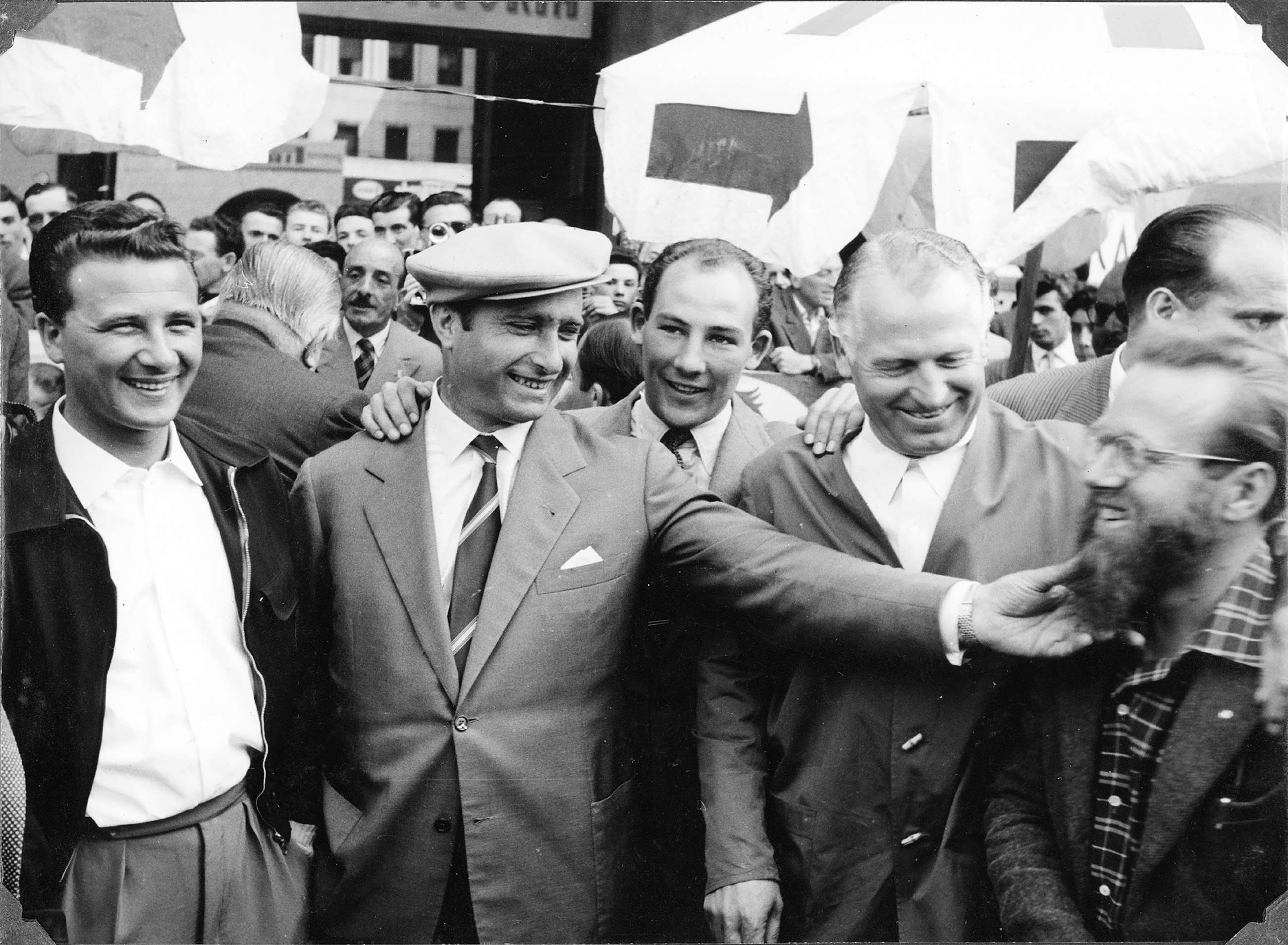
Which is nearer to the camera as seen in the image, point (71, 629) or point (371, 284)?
point (71, 629)

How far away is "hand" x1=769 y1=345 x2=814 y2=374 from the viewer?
16.4 ft

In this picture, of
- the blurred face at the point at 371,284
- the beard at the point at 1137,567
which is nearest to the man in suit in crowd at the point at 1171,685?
the beard at the point at 1137,567

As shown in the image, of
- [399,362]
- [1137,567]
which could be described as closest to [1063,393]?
[1137,567]

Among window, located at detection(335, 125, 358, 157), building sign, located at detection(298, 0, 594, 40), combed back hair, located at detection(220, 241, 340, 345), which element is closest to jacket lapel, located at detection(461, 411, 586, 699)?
combed back hair, located at detection(220, 241, 340, 345)

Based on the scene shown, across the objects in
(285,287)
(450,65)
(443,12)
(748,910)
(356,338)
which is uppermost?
(443,12)

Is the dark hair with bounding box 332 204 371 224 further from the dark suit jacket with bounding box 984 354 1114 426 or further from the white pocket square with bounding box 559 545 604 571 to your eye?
the white pocket square with bounding box 559 545 604 571

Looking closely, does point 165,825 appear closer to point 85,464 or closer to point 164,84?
point 85,464

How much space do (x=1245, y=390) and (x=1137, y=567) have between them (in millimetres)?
372

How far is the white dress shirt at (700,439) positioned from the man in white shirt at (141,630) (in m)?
1.07

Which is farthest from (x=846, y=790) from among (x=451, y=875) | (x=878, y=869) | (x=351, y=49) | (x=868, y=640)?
(x=351, y=49)

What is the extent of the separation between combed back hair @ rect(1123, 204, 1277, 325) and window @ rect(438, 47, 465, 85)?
14.7ft

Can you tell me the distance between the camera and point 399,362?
13.9 feet

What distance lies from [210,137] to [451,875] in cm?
246

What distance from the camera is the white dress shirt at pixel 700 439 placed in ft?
10.5
